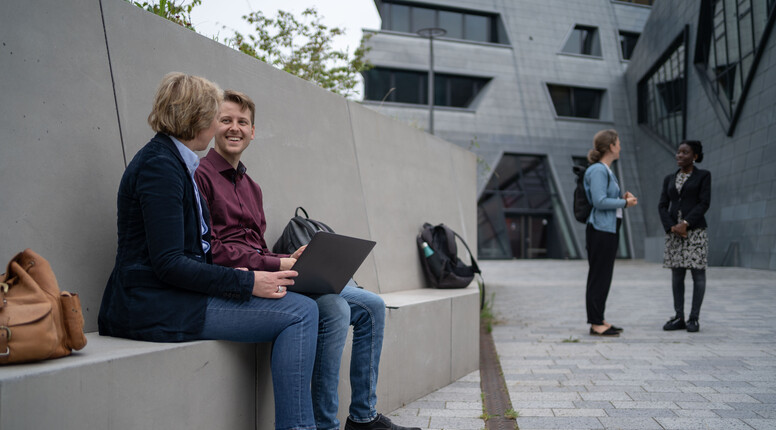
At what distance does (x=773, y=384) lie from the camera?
432 cm

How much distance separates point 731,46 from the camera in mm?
17688

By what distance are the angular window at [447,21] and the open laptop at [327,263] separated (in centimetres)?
2722

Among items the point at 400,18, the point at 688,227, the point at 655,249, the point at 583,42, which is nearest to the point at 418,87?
the point at 400,18

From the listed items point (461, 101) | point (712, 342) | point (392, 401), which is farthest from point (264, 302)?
point (461, 101)

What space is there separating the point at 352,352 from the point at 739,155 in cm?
1737

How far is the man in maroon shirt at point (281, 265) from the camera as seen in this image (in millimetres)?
2826

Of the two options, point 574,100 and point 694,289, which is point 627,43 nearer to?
point 574,100

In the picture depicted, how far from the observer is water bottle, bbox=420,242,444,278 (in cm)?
581

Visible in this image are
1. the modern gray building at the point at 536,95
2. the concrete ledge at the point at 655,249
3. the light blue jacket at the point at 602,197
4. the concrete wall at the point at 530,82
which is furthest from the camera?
the concrete wall at the point at 530,82

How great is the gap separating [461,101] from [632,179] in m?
8.85

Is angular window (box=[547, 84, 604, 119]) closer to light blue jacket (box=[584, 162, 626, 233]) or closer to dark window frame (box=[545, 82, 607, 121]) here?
dark window frame (box=[545, 82, 607, 121])

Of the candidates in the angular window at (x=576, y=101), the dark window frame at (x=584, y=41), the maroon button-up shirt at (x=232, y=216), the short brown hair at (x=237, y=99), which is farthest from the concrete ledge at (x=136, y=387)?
the dark window frame at (x=584, y=41)

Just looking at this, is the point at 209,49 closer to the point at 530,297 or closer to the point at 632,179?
the point at 530,297

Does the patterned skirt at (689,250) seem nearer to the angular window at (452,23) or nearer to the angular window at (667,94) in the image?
the angular window at (667,94)
